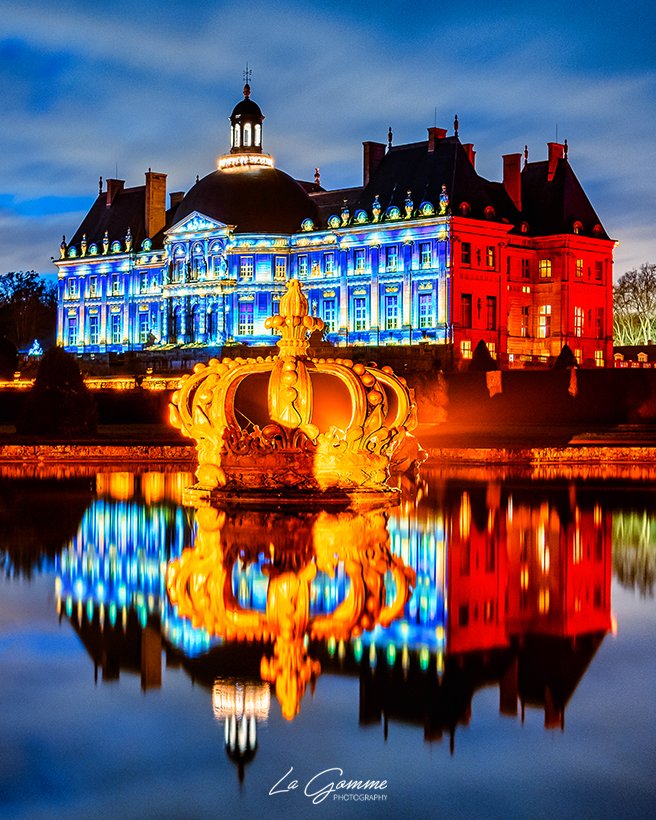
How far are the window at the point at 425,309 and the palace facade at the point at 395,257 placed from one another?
8 cm

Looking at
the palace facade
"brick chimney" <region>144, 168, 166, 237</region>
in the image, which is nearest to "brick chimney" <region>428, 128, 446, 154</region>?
the palace facade

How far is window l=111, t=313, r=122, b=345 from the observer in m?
102

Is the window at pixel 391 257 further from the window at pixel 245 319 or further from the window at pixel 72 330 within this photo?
the window at pixel 72 330

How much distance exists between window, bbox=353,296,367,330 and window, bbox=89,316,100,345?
948 inches

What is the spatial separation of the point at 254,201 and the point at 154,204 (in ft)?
41.9

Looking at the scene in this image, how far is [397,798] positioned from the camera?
26.3 feet

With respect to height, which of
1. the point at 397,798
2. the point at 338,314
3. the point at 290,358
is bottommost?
the point at 397,798

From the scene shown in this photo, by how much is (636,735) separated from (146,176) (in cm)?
9750

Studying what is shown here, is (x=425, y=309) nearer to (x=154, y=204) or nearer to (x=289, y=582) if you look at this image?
(x=154, y=204)

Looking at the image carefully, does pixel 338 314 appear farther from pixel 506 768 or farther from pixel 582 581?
pixel 506 768

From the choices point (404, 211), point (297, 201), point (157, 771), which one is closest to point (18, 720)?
point (157, 771)

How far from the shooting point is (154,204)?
338 feet

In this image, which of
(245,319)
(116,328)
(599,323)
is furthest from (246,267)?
(599,323)

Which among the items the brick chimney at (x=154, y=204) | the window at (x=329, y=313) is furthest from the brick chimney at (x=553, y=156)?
the brick chimney at (x=154, y=204)
